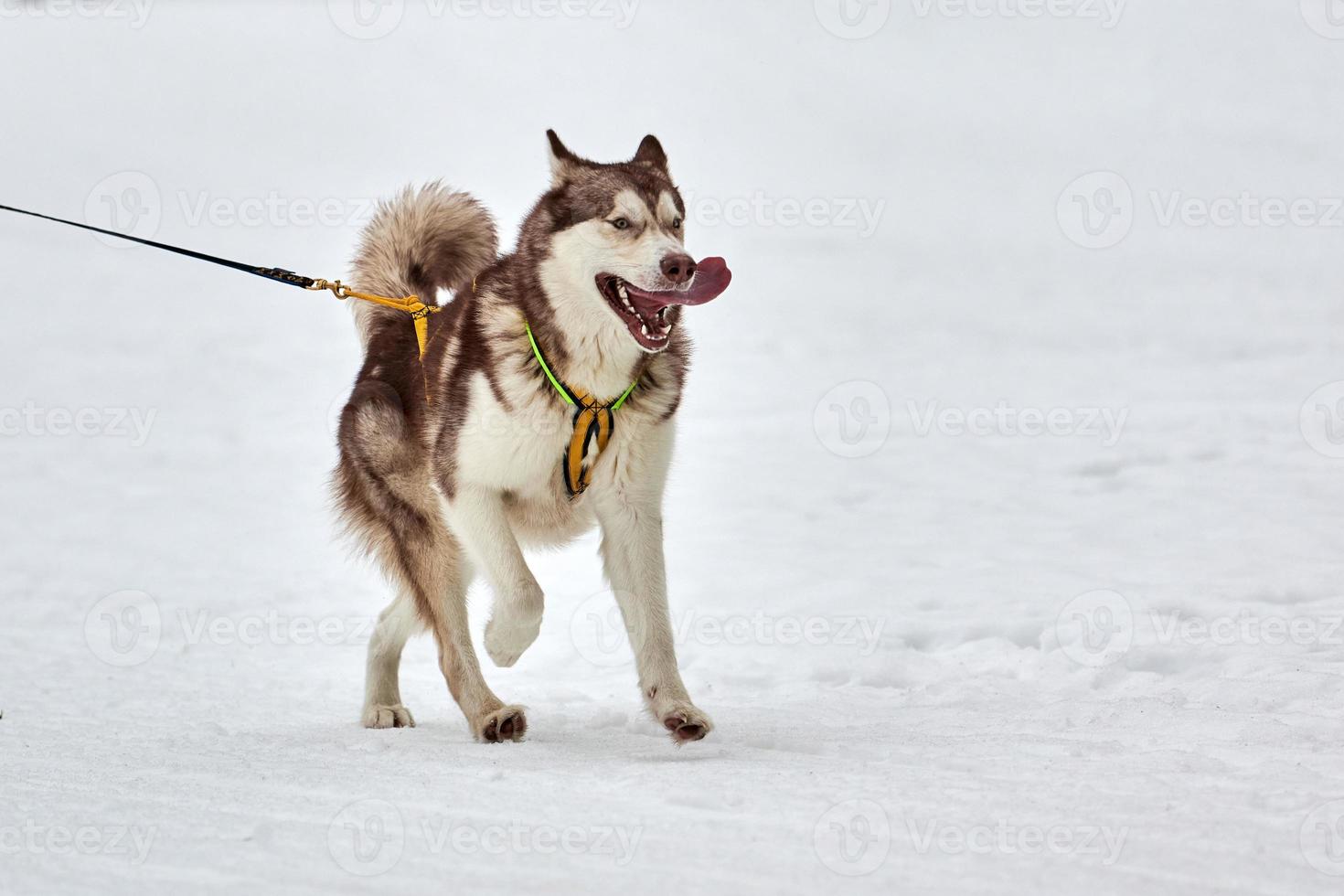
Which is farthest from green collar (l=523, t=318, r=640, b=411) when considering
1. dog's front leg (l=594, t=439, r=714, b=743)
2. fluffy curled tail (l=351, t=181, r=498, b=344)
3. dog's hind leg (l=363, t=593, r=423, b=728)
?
dog's hind leg (l=363, t=593, r=423, b=728)

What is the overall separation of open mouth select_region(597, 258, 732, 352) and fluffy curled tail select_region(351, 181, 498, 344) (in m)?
1.20

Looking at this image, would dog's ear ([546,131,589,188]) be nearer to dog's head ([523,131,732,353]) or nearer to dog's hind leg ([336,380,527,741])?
dog's head ([523,131,732,353])

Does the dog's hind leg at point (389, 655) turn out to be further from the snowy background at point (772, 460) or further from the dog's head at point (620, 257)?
the dog's head at point (620, 257)

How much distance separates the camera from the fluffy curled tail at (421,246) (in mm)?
5297

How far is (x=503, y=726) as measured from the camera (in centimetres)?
438

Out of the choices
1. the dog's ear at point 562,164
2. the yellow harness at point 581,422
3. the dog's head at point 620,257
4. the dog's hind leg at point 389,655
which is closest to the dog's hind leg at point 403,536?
the dog's hind leg at point 389,655

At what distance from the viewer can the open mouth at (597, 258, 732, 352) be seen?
4051 mm

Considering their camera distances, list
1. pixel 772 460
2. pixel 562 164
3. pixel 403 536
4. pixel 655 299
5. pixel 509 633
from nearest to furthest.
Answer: pixel 655 299 < pixel 509 633 < pixel 562 164 < pixel 403 536 < pixel 772 460

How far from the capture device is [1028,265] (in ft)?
55.4

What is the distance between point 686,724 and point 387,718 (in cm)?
133

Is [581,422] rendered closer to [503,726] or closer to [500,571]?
[500,571]

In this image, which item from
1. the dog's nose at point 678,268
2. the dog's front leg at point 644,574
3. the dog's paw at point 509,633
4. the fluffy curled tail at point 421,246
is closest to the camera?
the dog's nose at point 678,268

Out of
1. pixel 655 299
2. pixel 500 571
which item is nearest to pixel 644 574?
pixel 500 571

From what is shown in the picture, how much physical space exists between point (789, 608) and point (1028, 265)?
11.2 metres
